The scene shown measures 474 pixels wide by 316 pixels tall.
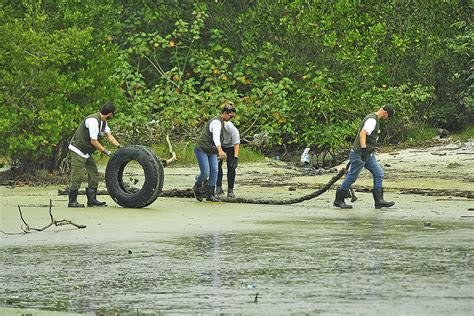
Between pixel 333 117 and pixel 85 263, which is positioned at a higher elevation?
pixel 333 117

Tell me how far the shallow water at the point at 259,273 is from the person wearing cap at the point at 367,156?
3.16 m

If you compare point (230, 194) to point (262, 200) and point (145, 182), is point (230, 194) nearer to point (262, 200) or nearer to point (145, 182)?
point (262, 200)

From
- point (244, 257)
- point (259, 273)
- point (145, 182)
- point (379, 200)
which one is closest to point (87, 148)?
point (145, 182)

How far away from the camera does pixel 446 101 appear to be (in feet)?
116

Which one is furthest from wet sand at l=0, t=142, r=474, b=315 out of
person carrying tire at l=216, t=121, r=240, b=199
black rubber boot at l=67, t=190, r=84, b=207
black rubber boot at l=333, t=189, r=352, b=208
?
person carrying tire at l=216, t=121, r=240, b=199

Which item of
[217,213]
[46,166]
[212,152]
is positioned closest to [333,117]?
[46,166]

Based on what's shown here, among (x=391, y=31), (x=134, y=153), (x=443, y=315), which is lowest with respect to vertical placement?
(x=443, y=315)

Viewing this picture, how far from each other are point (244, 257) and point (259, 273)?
4.26ft

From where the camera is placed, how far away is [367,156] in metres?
20.4

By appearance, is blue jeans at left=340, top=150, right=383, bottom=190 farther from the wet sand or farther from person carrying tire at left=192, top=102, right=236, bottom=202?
person carrying tire at left=192, top=102, right=236, bottom=202

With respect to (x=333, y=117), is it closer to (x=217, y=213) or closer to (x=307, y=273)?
(x=217, y=213)

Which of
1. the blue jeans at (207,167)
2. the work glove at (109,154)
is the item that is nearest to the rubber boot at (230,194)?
the blue jeans at (207,167)

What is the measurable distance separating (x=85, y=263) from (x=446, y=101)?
22.9 meters

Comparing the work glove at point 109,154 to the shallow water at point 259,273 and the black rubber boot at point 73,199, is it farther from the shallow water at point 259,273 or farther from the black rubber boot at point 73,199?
the shallow water at point 259,273
